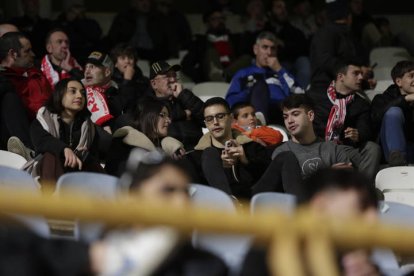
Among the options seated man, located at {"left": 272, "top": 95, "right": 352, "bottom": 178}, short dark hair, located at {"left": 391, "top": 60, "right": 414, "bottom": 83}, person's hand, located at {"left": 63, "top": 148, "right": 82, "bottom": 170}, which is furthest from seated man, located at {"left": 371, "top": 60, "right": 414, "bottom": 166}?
person's hand, located at {"left": 63, "top": 148, "right": 82, "bottom": 170}

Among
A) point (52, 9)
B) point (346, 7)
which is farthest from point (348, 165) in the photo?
point (52, 9)

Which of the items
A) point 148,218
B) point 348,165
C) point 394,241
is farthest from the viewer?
point 348,165

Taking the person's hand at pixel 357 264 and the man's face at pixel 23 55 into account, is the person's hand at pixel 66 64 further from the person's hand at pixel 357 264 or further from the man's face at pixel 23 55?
the person's hand at pixel 357 264

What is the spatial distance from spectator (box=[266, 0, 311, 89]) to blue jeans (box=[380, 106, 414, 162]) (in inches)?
68.4

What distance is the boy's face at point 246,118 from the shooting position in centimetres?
794

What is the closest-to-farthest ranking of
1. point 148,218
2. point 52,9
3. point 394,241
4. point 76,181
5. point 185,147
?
point 148,218 < point 394,241 < point 76,181 < point 185,147 < point 52,9

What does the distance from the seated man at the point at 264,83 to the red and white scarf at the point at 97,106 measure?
1.05m

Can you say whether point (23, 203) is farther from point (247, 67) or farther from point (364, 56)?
point (364, 56)

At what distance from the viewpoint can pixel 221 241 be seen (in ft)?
14.8

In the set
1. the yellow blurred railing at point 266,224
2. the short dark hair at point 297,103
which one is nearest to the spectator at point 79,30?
the short dark hair at point 297,103

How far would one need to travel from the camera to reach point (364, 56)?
31.3 ft

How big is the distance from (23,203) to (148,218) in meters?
0.33

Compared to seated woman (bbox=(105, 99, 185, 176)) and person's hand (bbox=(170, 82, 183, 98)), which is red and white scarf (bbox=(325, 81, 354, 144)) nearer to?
person's hand (bbox=(170, 82, 183, 98))

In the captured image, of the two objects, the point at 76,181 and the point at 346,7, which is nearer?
the point at 76,181
